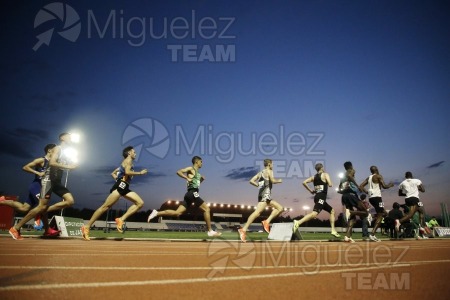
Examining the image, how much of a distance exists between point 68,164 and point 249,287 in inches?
258

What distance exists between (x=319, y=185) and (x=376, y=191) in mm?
2028

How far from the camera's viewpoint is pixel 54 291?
5.80 ft

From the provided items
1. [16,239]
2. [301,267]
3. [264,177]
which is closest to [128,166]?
[16,239]

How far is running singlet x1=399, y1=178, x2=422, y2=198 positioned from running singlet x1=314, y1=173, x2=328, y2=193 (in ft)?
13.6

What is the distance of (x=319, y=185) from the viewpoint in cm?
841

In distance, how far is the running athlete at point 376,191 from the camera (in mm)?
8711

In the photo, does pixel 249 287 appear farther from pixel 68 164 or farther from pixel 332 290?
pixel 68 164

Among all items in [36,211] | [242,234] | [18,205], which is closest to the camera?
[36,211]

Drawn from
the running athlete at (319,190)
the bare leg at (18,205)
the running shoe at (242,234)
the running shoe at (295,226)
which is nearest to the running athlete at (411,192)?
the running athlete at (319,190)

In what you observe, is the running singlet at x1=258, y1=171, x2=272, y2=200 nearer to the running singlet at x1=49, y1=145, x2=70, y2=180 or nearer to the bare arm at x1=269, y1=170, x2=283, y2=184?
the bare arm at x1=269, y1=170, x2=283, y2=184

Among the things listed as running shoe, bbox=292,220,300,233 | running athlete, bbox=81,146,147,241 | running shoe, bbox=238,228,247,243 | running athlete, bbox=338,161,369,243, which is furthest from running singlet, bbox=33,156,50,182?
running athlete, bbox=338,161,369,243

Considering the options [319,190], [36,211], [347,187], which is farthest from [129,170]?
[347,187]

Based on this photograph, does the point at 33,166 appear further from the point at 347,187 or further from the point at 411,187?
the point at 411,187

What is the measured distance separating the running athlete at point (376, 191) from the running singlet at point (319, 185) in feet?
4.36
